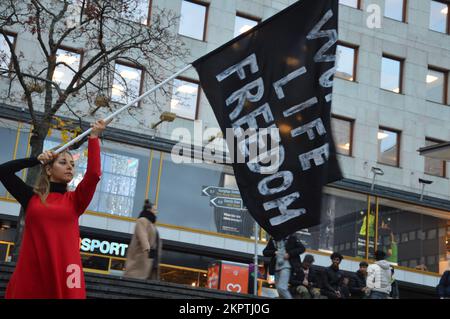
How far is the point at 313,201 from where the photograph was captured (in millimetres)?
7531

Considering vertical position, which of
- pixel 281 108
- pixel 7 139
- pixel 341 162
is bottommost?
pixel 281 108

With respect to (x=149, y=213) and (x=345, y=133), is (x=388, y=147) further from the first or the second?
(x=149, y=213)

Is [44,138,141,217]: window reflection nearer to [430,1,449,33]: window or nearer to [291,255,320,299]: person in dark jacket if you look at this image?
[291,255,320,299]: person in dark jacket

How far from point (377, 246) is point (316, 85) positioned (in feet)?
75.6

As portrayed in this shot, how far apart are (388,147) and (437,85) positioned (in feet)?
13.2

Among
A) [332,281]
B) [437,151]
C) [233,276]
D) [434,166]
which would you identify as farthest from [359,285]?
[434,166]

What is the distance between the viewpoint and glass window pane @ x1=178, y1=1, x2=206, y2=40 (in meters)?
29.2

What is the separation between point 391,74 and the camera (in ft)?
107

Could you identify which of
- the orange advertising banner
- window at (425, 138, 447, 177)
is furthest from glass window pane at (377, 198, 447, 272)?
the orange advertising banner

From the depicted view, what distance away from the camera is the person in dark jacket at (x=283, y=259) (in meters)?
13.1

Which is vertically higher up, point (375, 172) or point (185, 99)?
point (185, 99)

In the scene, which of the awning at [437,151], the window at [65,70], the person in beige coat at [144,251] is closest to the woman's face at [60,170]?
the person in beige coat at [144,251]

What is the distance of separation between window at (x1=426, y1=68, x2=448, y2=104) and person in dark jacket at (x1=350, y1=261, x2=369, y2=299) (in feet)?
58.3

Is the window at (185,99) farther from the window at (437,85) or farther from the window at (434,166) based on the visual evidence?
the window at (437,85)
